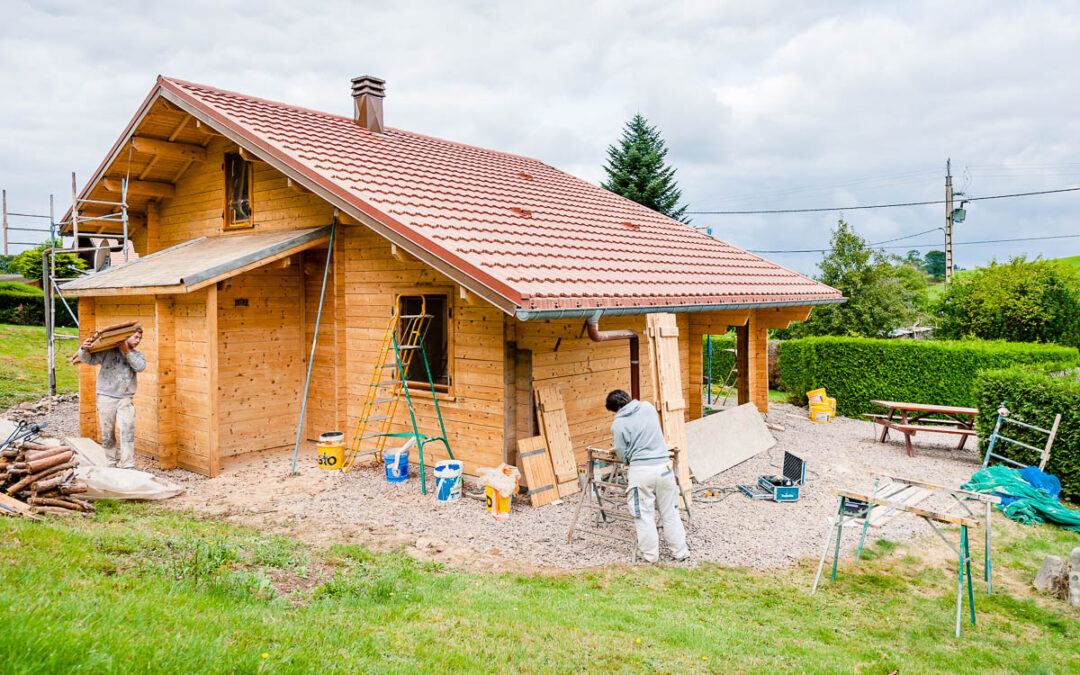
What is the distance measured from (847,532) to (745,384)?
7181mm

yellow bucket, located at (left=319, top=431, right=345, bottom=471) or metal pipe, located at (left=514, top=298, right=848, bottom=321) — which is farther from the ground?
metal pipe, located at (left=514, top=298, right=848, bottom=321)

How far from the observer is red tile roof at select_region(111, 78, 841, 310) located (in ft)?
25.8

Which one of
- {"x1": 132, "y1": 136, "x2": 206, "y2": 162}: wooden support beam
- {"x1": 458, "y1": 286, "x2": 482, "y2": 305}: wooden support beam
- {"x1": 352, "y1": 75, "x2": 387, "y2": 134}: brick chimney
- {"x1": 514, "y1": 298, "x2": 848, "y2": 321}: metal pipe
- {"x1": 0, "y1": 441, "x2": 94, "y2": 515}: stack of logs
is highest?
{"x1": 352, "y1": 75, "x2": 387, "y2": 134}: brick chimney

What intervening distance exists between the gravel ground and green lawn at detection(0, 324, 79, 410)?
24.0ft

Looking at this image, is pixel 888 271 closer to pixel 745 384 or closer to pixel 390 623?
pixel 745 384

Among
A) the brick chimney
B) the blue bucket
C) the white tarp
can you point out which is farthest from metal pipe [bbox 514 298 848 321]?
the brick chimney

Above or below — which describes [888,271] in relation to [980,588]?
above

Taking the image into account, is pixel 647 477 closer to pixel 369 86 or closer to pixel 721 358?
pixel 369 86

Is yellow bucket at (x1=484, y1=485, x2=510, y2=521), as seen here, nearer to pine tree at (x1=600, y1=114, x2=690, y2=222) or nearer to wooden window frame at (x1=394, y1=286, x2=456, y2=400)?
wooden window frame at (x1=394, y1=286, x2=456, y2=400)

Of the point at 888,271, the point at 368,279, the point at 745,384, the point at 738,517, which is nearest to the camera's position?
the point at 738,517

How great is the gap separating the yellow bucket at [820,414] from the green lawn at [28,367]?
17.5m

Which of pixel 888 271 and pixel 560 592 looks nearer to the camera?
pixel 560 592

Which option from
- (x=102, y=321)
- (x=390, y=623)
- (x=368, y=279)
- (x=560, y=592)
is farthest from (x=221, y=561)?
(x=102, y=321)

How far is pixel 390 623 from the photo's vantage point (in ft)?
14.5
